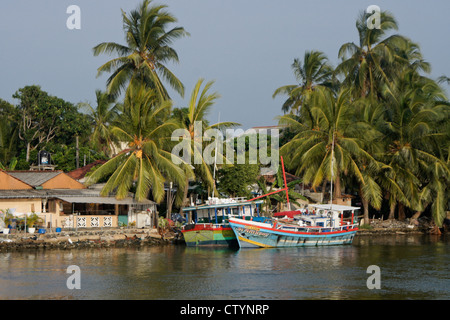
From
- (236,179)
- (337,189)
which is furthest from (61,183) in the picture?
(337,189)

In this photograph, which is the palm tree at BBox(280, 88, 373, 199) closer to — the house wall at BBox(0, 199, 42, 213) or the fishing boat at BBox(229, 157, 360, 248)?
the fishing boat at BBox(229, 157, 360, 248)

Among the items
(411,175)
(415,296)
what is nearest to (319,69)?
(411,175)

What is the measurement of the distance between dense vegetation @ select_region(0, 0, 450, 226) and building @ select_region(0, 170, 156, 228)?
4.02ft

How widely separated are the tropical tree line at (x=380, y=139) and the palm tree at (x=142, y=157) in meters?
9.42

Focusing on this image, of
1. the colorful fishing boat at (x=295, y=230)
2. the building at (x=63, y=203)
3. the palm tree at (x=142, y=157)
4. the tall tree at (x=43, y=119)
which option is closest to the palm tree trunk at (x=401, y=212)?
the colorful fishing boat at (x=295, y=230)

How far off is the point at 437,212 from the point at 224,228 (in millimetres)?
16192

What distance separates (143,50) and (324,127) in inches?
504

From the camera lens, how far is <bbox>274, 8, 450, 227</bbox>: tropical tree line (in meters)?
38.8

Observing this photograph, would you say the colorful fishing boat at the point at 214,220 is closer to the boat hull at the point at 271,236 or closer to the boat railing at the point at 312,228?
the boat hull at the point at 271,236

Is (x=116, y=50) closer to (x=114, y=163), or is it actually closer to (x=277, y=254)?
(x=114, y=163)

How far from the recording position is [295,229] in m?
32.6

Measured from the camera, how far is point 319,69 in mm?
49000

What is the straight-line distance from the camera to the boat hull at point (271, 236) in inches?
1235
